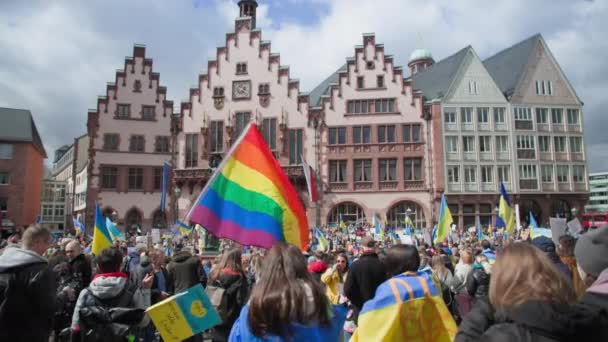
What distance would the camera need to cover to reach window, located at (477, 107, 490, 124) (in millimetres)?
38219

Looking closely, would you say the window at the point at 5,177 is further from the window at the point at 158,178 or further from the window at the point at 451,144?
the window at the point at 451,144

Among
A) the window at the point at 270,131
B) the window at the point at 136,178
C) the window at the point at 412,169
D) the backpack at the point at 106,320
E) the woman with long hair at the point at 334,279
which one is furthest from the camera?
the window at the point at 136,178

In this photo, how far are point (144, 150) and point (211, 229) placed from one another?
116 ft

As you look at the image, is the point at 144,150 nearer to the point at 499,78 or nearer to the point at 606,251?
the point at 499,78

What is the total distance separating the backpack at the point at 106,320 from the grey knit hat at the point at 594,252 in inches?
150

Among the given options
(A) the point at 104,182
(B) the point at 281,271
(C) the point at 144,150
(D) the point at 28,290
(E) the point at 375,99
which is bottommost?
(D) the point at 28,290

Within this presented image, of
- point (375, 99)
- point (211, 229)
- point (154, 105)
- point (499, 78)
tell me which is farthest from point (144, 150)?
point (211, 229)

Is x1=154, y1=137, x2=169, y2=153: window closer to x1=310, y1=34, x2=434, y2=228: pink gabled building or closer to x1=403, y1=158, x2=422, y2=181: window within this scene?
x1=310, y1=34, x2=434, y2=228: pink gabled building

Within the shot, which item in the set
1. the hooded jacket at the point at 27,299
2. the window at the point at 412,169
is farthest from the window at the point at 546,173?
the hooded jacket at the point at 27,299

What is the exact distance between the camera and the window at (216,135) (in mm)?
38797

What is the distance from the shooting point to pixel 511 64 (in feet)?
137

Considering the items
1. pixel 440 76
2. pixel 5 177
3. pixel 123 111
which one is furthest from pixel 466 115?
pixel 5 177

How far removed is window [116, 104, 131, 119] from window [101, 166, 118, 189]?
14.6 feet

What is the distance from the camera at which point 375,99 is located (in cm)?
3822
